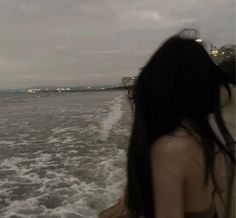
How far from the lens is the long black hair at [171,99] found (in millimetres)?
1658

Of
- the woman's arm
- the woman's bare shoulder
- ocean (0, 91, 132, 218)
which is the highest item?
the woman's bare shoulder

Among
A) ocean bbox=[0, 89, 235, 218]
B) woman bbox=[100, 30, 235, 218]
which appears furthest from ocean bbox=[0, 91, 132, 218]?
woman bbox=[100, 30, 235, 218]

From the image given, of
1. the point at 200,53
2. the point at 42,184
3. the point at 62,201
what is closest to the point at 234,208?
the point at 200,53

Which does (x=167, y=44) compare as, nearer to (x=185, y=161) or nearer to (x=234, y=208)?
(x=185, y=161)

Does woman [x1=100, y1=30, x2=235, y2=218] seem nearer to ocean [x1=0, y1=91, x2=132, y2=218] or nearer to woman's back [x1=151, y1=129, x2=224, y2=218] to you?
woman's back [x1=151, y1=129, x2=224, y2=218]

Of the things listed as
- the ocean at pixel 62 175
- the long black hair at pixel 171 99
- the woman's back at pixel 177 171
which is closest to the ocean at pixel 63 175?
the ocean at pixel 62 175

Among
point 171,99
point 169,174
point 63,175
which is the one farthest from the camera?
point 63,175

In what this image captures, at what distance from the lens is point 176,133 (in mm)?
1622

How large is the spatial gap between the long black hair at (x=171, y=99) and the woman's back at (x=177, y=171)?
0.04 meters

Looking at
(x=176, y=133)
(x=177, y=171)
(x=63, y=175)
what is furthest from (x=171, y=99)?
(x=63, y=175)

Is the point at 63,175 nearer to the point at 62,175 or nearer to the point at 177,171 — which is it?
the point at 62,175

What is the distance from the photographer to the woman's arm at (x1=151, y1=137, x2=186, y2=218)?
1540 millimetres

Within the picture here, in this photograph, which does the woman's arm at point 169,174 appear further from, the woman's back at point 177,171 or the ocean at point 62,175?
the ocean at point 62,175

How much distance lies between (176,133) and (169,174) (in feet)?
0.53
